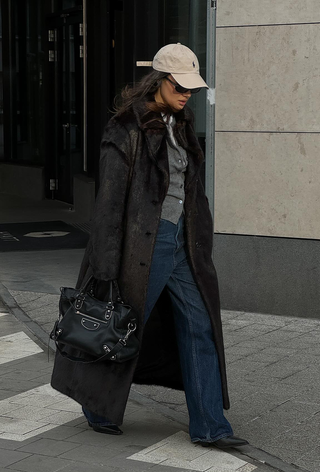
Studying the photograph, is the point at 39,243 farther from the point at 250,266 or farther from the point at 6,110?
the point at 6,110

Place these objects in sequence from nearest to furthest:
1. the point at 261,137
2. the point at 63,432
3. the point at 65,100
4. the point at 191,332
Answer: the point at 191,332, the point at 63,432, the point at 261,137, the point at 65,100

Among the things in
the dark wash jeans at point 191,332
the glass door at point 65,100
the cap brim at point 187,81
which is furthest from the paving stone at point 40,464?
the glass door at point 65,100

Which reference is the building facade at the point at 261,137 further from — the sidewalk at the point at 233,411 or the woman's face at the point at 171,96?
the woman's face at the point at 171,96

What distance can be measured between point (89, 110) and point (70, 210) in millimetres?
1532

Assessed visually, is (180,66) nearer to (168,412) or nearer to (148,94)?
(148,94)

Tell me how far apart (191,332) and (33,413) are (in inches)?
44.7

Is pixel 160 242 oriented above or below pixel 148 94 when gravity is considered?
below

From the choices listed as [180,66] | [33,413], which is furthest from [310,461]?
[180,66]

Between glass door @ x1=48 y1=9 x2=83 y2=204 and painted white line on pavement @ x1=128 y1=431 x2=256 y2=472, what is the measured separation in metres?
10.3

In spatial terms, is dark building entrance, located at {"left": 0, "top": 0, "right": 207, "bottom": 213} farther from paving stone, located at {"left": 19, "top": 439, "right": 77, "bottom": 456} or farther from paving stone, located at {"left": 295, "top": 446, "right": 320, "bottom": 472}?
paving stone, located at {"left": 295, "top": 446, "right": 320, "bottom": 472}

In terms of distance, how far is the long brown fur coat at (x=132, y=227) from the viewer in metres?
4.46

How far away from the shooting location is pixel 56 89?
615 inches

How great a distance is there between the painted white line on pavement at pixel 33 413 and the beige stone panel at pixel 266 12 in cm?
325

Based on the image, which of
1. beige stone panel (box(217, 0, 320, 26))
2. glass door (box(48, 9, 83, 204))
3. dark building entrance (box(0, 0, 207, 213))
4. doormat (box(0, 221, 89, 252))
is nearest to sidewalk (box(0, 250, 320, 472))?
beige stone panel (box(217, 0, 320, 26))
